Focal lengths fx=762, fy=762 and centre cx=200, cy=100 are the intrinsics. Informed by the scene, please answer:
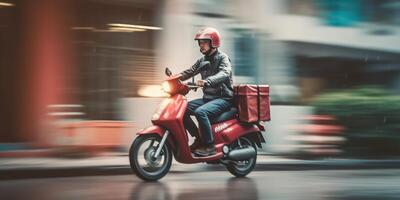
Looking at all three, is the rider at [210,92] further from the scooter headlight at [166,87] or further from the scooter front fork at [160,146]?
the scooter front fork at [160,146]

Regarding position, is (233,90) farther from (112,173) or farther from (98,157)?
(98,157)

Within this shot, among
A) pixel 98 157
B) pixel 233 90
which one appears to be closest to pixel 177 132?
pixel 233 90

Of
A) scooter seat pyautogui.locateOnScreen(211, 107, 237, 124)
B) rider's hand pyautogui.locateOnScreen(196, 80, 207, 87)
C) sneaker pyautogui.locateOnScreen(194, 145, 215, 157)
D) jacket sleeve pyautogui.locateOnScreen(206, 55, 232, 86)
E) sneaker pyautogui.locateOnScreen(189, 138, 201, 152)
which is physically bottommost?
sneaker pyautogui.locateOnScreen(194, 145, 215, 157)

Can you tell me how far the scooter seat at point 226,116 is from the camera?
988 centimetres

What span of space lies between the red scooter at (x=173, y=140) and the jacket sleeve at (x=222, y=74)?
0.66 ft

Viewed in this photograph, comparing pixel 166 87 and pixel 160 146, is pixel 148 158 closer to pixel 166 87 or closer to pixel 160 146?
pixel 160 146

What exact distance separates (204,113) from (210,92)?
1.37ft

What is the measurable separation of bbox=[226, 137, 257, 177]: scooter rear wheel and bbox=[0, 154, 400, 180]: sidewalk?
0.99 metres

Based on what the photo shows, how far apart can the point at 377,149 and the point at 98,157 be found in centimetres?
507

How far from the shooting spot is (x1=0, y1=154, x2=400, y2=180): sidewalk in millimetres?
9891

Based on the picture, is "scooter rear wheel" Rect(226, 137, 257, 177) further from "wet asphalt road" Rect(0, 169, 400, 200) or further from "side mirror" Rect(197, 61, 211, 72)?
"side mirror" Rect(197, 61, 211, 72)

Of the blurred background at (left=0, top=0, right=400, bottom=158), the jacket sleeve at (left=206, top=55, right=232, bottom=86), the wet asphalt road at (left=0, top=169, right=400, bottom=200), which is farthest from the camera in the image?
the blurred background at (left=0, top=0, right=400, bottom=158)

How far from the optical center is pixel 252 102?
32.6 ft

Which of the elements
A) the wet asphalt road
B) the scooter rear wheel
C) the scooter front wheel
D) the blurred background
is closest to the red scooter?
the scooter front wheel
